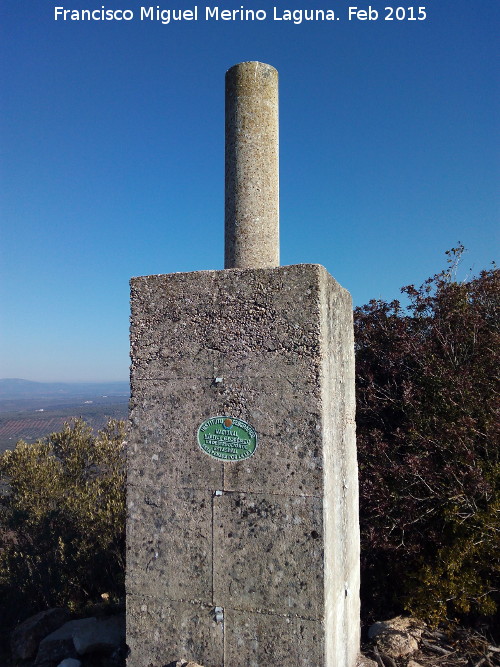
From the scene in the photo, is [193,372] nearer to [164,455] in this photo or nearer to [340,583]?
[164,455]

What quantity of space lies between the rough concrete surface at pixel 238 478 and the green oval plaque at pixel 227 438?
55mm

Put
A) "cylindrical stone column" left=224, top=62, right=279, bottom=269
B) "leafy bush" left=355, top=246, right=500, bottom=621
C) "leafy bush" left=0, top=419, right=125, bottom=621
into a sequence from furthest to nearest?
"leafy bush" left=0, top=419, right=125, bottom=621 → "leafy bush" left=355, top=246, right=500, bottom=621 → "cylindrical stone column" left=224, top=62, right=279, bottom=269

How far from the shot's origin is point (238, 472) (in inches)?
160

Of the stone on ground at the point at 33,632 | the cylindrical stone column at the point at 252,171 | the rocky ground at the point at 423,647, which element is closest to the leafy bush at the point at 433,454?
the rocky ground at the point at 423,647

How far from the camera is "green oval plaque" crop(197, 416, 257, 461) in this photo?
159 inches

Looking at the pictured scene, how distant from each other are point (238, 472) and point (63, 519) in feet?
33.5

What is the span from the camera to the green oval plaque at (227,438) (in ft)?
13.3

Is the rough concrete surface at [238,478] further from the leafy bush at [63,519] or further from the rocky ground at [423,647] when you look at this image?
the leafy bush at [63,519]

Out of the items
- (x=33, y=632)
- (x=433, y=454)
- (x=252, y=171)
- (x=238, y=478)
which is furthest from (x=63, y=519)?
(x=252, y=171)

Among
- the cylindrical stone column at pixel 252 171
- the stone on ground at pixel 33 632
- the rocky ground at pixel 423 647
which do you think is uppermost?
the cylindrical stone column at pixel 252 171

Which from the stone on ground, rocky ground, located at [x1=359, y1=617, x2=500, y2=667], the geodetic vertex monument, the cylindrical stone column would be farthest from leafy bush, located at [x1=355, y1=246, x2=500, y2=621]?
the stone on ground

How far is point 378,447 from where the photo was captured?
7582mm

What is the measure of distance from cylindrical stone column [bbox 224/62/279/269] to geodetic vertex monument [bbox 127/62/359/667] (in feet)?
4.13

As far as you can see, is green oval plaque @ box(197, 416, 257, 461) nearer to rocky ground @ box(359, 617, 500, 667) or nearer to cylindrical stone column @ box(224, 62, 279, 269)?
cylindrical stone column @ box(224, 62, 279, 269)
